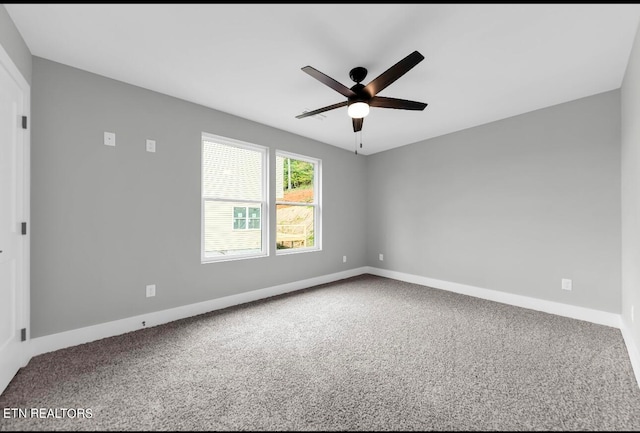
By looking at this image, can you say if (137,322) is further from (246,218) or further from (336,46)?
(336,46)

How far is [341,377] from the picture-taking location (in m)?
1.92

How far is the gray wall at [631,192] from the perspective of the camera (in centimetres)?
203

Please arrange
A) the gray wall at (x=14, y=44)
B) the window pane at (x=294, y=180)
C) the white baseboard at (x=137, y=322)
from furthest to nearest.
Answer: the window pane at (x=294, y=180) → the white baseboard at (x=137, y=322) → the gray wall at (x=14, y=44)

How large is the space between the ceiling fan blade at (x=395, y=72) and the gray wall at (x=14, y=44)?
8.03 ft

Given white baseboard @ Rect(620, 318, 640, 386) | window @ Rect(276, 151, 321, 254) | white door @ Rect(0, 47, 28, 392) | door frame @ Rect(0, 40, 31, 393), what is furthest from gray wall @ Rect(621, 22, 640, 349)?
door frame @ Rect(0, 40, 31, 393)

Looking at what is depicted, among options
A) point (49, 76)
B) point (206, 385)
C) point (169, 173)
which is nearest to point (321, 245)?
point (169, 173)

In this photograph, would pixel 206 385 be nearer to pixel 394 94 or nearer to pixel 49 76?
pixel 49 76

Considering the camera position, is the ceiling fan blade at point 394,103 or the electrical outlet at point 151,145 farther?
the electrical outlet at point 151,145

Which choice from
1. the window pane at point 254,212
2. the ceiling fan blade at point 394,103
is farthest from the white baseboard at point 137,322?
the ceiling fan blade at point 394,103

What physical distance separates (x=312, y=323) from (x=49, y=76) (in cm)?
328

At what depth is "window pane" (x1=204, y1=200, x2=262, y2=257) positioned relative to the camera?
3.36m

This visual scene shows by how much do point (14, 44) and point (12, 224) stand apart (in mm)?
1252

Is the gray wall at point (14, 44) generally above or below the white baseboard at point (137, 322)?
above

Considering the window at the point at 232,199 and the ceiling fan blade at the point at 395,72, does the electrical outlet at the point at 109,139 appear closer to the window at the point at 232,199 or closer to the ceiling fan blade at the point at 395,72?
the window at the point at 232,199
